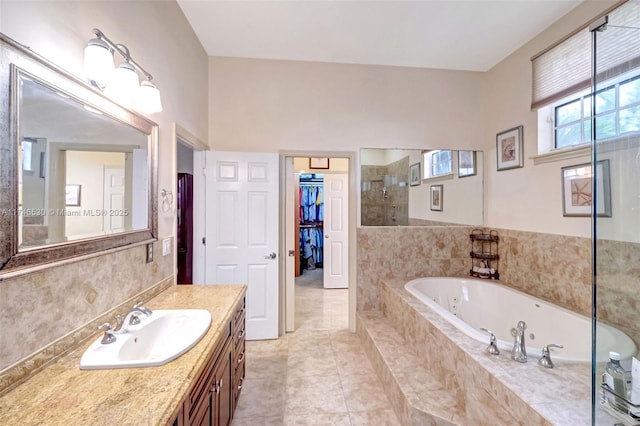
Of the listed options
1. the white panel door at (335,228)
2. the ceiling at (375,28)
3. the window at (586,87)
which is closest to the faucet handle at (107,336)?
the ceiling at (375,28)

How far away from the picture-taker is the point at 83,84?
1.19 m

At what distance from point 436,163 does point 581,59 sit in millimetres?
1420

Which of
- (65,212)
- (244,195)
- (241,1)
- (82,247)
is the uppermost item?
(241,1)

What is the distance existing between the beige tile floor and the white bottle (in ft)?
3.76

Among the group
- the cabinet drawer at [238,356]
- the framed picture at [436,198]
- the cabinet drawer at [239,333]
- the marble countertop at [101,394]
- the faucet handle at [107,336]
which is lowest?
the cabinet drawer at [238,356]

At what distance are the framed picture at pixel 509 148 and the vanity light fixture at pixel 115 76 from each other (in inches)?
122

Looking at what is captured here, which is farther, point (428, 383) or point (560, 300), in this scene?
point (560, 300)

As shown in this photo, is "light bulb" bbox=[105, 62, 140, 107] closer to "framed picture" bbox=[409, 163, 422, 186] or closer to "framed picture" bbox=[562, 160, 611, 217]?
"framed picture" bbox=[409, 163, 422, 186]

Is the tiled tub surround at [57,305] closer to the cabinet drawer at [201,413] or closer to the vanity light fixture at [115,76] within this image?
the cabinet drawer at [201,413]

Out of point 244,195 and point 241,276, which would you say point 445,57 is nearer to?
point 244,195

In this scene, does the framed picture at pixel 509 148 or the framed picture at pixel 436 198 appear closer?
the framed picture at pixel 509 148

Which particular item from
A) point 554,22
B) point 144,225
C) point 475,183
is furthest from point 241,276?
point 554,22

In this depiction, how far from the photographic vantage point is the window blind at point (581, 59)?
1.68 m

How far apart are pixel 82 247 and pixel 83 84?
690mm
